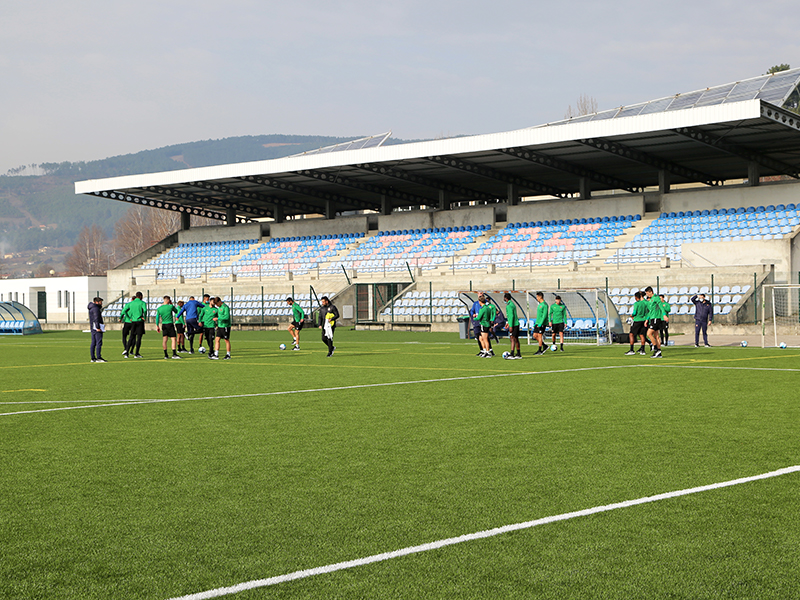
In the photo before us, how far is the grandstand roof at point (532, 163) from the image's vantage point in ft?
138

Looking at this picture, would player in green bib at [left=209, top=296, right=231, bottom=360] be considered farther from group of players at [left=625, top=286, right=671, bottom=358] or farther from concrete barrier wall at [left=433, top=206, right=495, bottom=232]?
concrete barrier wall at [left=433, top=206, right=495, bottom=232]

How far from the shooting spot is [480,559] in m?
5.07

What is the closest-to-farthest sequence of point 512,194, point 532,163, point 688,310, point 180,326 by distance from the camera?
point 180,326 → point 688,310 → point 532,163 → point 512,194

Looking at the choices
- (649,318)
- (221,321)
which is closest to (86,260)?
(221,321)

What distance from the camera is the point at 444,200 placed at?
61.3 m

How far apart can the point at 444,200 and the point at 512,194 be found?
20.0 feet

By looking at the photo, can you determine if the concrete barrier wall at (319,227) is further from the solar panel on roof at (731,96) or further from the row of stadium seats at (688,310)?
the row of stadium seats at (688,310)

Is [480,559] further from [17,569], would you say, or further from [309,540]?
[17,569]

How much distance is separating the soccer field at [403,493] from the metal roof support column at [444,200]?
46850 mm

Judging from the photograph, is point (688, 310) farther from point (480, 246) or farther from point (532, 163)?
point (532, 163)

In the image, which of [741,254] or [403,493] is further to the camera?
[741,254]

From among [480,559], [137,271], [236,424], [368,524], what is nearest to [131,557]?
[368,524]

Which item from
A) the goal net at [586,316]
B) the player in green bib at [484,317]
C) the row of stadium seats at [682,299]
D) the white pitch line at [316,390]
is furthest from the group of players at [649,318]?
the row of stadium seats at [682,299]

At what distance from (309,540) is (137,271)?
197ft
